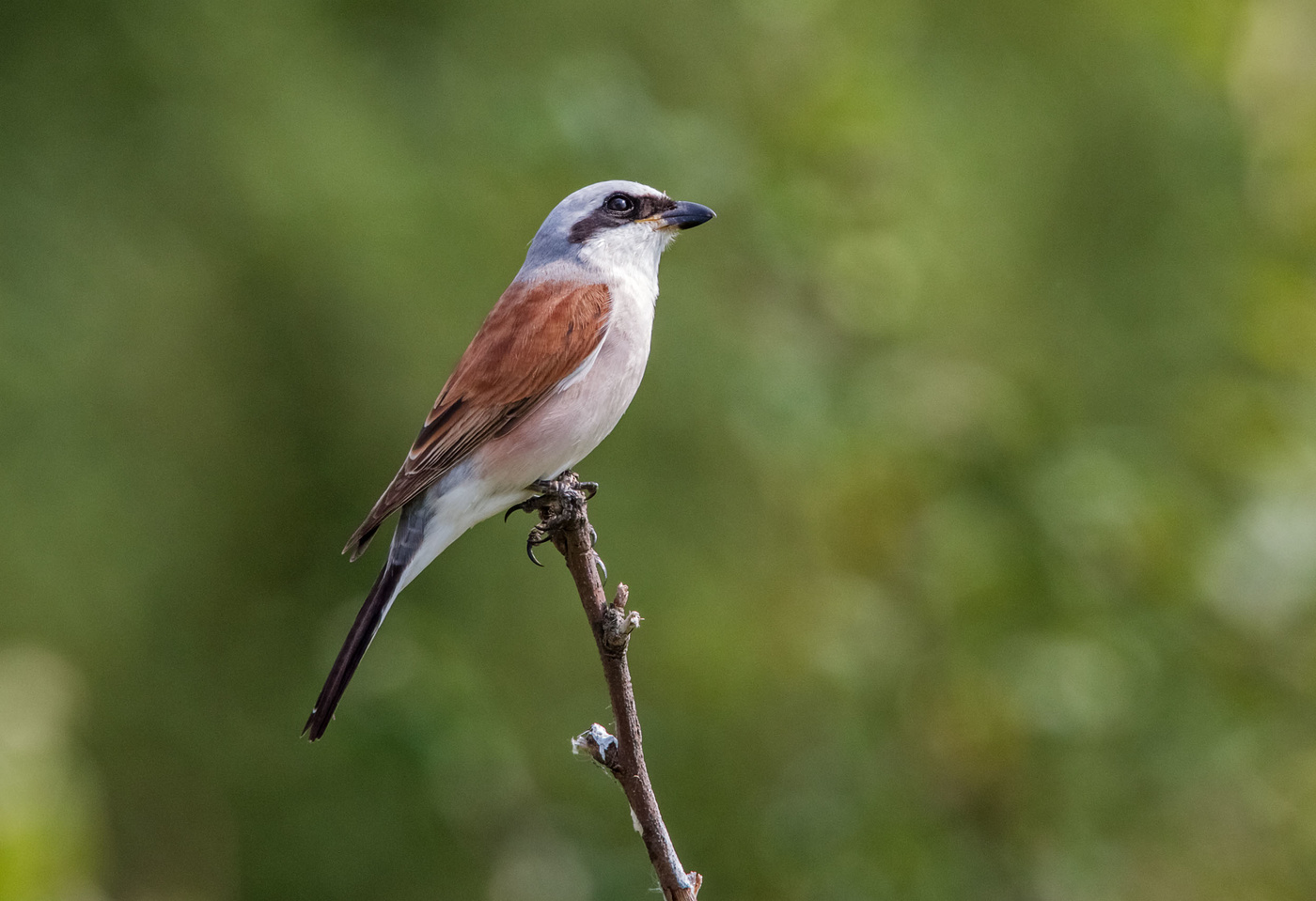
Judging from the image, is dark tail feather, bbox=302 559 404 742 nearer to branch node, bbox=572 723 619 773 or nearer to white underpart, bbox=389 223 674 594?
white underpart, bbox=389 223 674 594

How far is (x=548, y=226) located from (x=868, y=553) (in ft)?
4.66

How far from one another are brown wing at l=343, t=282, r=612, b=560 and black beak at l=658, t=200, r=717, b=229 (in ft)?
1.34

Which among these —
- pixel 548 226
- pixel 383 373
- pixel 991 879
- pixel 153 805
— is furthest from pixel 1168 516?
pixel 153 805

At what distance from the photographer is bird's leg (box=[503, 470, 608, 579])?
265 cm

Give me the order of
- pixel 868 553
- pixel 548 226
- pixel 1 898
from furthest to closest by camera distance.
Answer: pixel 868 553 → pixel 548 226 → pixel 1 898

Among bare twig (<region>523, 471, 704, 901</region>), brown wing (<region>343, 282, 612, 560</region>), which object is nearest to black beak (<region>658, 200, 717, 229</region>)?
brown wing (<region>343, 282, 612, 560</region>)

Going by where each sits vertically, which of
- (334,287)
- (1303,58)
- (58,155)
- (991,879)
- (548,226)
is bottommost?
(991,879)

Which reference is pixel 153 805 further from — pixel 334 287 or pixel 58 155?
pixel 58 155

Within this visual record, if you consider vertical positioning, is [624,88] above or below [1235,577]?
above

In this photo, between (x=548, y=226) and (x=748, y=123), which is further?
(x=748, y=123)

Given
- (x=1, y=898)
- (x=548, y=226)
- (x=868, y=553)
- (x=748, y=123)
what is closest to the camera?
(x=1, y=898)

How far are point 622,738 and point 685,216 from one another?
2039mm

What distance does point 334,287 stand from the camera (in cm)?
530

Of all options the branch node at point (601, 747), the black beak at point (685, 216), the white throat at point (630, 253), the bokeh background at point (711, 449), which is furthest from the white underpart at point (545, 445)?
the branch node at point (601, 747)
